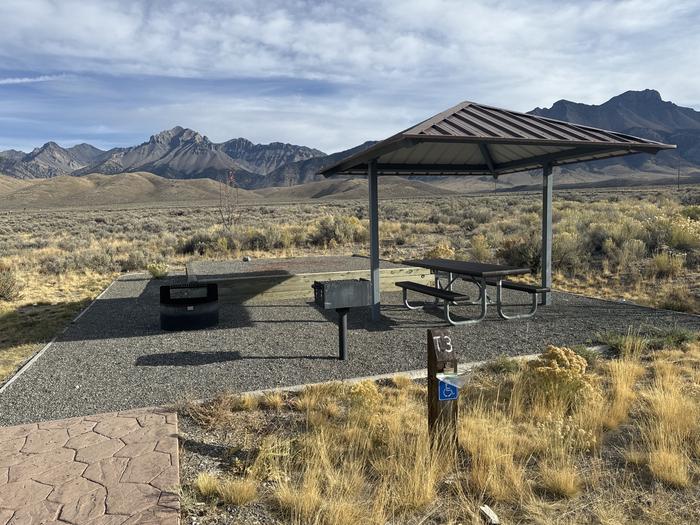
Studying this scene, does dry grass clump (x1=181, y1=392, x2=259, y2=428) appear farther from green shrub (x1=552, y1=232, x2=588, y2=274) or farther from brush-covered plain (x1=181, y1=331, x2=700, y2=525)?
green shrub (x1=552, y1=232, x2=588, y2=274)

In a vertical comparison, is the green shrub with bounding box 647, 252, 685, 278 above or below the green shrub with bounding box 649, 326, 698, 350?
above

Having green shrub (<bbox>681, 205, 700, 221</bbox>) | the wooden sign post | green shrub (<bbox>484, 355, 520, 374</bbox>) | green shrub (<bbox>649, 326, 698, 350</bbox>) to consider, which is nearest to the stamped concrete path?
the wooden sign post

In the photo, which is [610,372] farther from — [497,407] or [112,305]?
[112,305]

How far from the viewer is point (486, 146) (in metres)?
9.12

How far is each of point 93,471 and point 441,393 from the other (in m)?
2.20

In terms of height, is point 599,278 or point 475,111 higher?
point 475,111

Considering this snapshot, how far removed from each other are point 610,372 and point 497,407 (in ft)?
4.82

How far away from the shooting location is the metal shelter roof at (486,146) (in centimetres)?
564

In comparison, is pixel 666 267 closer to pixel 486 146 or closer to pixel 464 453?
pixel 486 146

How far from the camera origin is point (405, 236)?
65.4 ft

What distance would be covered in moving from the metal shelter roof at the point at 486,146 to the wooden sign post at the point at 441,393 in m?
2.58

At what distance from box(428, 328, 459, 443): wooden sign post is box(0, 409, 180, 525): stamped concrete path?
1.60m

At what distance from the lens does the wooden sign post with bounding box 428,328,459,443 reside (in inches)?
129

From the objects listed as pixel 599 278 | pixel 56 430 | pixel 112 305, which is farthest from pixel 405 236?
pixel 56 430
